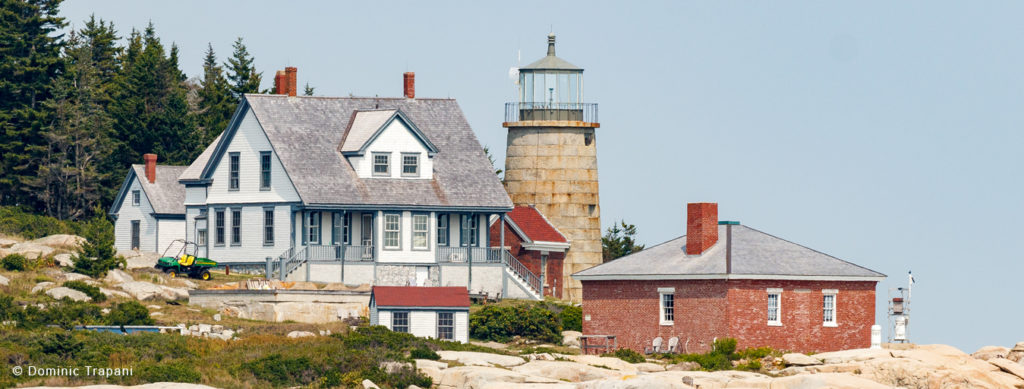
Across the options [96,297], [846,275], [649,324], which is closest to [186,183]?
[96,297]

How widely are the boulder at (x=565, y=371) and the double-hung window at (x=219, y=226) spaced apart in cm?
2135

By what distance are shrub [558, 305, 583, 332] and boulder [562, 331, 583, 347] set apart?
0.76m

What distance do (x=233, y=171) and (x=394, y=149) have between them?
5779 mm

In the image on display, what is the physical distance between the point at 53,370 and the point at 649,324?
1770 centimetres

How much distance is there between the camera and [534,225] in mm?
69000

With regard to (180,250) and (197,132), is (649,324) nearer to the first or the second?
(180,250)

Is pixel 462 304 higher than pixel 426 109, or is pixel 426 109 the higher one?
pixel 426 109

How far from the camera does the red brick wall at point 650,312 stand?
51.9 meters

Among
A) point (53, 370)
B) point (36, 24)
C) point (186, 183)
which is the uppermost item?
point (36, 24)

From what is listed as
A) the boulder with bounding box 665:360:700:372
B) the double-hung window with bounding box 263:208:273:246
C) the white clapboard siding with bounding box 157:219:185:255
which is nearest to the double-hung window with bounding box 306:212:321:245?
the double-hung window with bounding box 263:208:273:246

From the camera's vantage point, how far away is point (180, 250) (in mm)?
67062

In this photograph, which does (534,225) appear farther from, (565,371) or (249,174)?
(565,371)

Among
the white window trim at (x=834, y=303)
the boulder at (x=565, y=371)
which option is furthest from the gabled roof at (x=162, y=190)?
the white window trim at (x=834, y=303)

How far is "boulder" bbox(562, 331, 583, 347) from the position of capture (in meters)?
55.4
